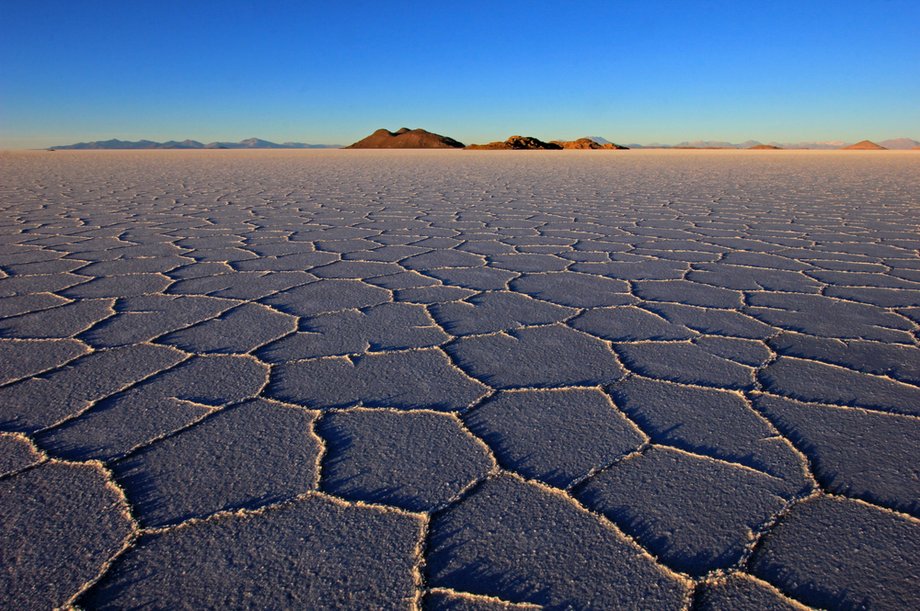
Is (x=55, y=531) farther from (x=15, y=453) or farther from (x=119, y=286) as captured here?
(x=119, y=286)

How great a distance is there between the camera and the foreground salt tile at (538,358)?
156 cm

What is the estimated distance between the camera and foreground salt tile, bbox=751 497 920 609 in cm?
85

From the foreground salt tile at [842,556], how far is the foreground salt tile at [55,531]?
970mm

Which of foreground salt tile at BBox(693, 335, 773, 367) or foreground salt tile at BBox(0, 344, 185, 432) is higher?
foreground salt tile at BBox(0, 344, 185, 432)

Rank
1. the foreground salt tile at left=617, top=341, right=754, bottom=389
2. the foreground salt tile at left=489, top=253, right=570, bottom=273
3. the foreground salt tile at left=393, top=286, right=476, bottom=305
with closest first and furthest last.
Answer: the foreground salt tile at left=617, top=341, right=754, bottom=389
the foreground salt tile at left=393, top=286, right=476, bottom=305
the foreground salt tile at left=489, top=253, right=570, bottom=273

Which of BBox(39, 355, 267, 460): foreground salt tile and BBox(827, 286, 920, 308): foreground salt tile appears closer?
BBox(39, 355, 267, 460): foreground salt tile

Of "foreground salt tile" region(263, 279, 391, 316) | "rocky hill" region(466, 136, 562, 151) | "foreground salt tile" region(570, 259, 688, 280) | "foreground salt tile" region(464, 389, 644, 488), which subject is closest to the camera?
"foreground salt tile" region(464, 389, 644, 488)

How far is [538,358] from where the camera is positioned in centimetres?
170

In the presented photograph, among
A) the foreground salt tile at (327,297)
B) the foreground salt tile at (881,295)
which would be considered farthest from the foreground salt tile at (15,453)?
the foreground salt tile at (881,295)

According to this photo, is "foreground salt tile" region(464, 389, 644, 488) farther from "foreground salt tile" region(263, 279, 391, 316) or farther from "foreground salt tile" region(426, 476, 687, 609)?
"foreground salt tile" region(263, 279, 391, 316)

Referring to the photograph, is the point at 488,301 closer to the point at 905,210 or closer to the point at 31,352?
the point at 31,352

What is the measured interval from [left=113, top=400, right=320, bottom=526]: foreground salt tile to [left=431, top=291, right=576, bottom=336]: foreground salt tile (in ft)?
2.41

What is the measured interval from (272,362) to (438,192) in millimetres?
5451

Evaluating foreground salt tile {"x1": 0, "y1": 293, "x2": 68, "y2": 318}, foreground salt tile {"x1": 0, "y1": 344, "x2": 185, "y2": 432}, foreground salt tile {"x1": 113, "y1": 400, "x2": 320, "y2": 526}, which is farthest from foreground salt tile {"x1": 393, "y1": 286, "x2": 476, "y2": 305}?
foreground salt tile {"x1": 0, "y1": 293, "x2": 68, "y2": 318}
